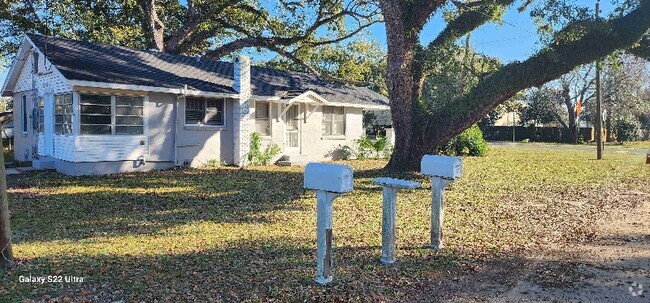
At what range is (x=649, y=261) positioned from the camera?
17.6 feet

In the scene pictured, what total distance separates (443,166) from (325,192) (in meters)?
1.82

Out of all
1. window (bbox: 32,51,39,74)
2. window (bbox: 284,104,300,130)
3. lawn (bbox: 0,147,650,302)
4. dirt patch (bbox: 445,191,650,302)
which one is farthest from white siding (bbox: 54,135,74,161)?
dirt patch (bbox: 445,191,650,302)

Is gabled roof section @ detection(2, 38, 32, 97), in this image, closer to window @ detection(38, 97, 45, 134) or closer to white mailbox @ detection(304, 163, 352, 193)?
window @ detection(38, 97, 45, 134)

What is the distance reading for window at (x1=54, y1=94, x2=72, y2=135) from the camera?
44.0 ft

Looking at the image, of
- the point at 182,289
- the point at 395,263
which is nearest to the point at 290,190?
the point at 395,263

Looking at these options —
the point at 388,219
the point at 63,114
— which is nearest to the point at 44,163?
the point at 63,114

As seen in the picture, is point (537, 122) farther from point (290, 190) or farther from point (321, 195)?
point (321, 195)

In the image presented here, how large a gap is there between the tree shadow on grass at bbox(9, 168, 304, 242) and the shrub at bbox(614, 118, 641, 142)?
34.3 m

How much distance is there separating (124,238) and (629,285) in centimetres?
597

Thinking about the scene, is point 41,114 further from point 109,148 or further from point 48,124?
point 109,148

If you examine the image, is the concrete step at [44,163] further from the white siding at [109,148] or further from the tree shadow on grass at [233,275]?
the tree shadow on grass at [233,275]

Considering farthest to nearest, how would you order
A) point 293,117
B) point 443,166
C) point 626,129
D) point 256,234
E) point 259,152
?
point 626,129, point 293,117, point 259,152, point 256,234, point 443,166

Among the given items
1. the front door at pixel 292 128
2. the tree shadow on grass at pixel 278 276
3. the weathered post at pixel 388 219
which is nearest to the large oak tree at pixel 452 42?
the front door at pixel 292 128

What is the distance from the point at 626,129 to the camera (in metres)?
37.5
